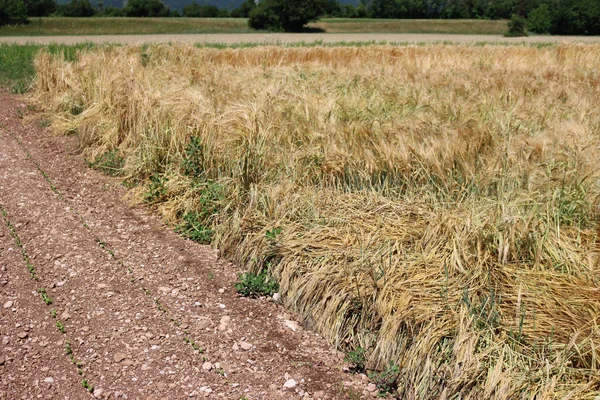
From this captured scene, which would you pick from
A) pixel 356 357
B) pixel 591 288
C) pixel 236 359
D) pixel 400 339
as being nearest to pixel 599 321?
pixel 591 288

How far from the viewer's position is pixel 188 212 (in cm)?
527

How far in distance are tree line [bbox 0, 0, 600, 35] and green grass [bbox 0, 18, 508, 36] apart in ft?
5.50

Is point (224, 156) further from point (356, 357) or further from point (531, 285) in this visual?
point (531, 285)

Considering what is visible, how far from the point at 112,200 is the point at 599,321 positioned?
447cm

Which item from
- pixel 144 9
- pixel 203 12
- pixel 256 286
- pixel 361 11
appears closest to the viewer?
pixel 256 286

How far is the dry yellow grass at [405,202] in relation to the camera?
311 cm

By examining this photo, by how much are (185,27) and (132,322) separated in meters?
41.6

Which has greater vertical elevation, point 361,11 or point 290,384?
point 361,11

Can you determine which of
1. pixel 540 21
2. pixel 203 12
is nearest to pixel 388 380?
pixel 540 21

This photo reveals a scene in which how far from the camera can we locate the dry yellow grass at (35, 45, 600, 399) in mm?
3113

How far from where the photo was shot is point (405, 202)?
4570mm

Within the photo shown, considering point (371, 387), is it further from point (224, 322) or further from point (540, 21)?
point (540, 21)

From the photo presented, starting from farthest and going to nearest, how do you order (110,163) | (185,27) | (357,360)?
1. (185,27)
2. (110,163)
3. (357,360)

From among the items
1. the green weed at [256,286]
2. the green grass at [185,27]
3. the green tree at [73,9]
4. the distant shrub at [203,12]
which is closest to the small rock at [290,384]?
the green weed at [256,286]
